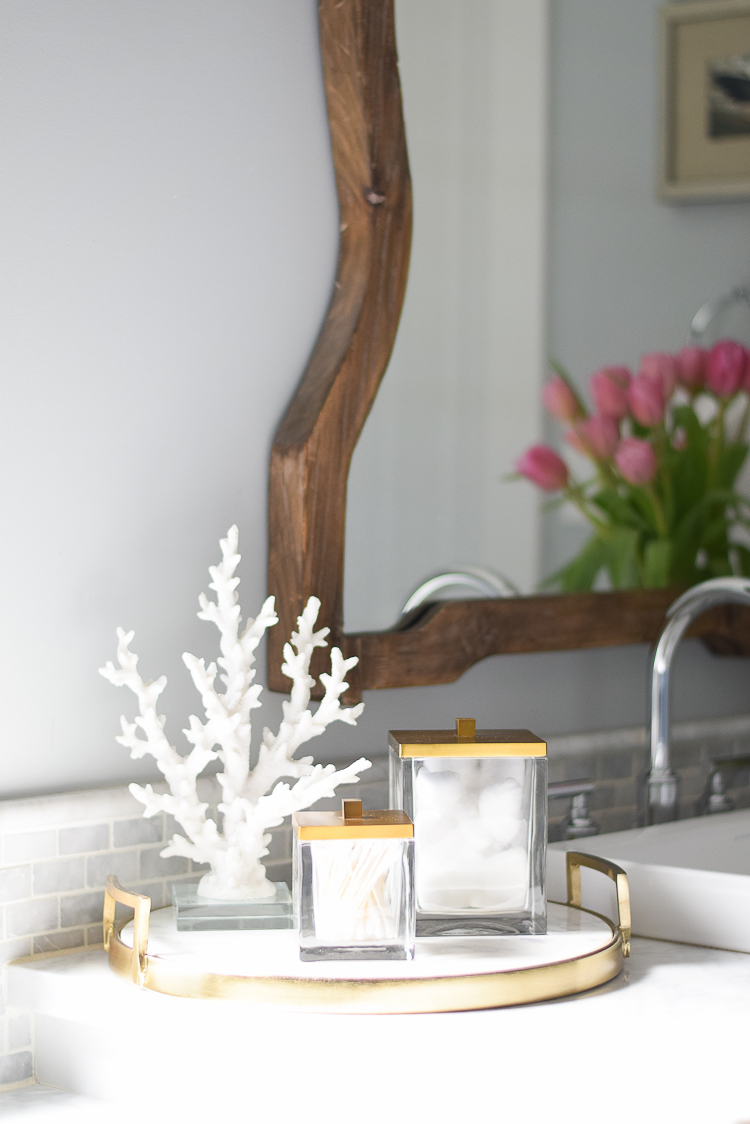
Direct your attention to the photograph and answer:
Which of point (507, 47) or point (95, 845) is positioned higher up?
point (507, 47)

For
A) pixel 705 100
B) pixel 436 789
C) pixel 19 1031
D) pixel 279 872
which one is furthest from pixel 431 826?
pixel 705 100

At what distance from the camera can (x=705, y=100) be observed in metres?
1.76

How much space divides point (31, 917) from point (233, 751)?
207mm

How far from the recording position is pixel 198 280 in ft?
4.03

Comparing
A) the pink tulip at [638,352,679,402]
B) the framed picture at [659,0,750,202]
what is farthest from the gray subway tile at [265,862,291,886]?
the framed picture at [659,0,750,202]

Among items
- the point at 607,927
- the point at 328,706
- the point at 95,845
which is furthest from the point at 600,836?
the point at 95,845

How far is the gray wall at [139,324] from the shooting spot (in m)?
1.12

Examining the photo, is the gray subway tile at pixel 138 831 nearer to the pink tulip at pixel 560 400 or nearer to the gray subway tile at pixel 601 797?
the gray subway tile at pixel 601 797

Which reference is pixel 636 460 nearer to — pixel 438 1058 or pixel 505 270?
pixel 505 270

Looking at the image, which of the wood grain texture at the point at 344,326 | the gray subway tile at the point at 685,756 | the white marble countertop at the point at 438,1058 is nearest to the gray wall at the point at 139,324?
the wood grain texture at the point at 344,326

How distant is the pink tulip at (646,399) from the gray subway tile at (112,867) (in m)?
0.85

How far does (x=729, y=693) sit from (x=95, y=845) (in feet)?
3.23

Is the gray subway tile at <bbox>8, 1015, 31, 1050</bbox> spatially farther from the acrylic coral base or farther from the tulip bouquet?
the tulip bouquet

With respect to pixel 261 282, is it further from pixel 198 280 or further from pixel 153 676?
pixel 153 676
